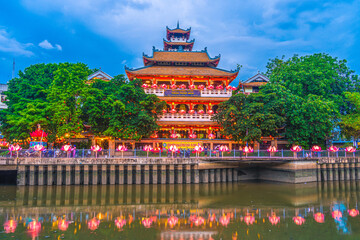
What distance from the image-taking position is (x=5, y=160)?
23.0m

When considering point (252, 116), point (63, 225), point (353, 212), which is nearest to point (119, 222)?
point (63, 225)

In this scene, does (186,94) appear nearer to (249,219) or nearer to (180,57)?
(180,57)

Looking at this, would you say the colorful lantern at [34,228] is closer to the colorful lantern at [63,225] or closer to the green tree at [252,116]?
the colorful lantern at [63,225]

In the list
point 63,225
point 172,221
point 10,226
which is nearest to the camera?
point 10,226

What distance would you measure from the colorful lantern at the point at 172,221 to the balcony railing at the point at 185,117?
19276 mm

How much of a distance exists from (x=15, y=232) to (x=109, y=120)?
673 inches

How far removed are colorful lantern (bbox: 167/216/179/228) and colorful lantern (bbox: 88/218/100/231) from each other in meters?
4.15

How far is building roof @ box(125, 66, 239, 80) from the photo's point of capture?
36.0 meters

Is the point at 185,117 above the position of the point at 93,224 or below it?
above

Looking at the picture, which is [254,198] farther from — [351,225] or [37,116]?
[37,116]

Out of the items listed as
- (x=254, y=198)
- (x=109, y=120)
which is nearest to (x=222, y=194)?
(x=254, y=198)

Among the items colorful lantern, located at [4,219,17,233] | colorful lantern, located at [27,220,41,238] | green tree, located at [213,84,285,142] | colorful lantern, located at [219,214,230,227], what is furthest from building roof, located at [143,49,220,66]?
colorful lantern, located at [4,219,17,233]

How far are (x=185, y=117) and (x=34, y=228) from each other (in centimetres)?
2340

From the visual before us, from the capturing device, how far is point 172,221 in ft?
48.8
